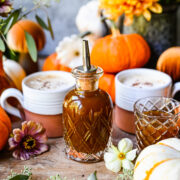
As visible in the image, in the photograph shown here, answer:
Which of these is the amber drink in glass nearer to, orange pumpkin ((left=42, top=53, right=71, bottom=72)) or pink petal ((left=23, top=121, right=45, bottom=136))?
pink petal ((left=23, top=121, right=45, bottom=136))

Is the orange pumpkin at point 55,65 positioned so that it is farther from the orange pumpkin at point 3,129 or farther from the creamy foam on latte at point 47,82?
the orange pumpkin at point 3,129

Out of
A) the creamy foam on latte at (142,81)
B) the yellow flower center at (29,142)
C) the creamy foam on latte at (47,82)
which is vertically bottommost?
the yellow flower center at (29,142)

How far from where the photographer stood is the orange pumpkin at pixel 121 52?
0.99 metres

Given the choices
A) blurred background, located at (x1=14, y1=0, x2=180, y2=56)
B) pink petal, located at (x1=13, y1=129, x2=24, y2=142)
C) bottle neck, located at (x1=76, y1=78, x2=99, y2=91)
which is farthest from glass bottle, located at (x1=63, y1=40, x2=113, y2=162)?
blurred background, located at (x1=14, y1=0, x2=180, y2=56)

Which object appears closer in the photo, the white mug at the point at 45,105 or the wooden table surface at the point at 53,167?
the wooden table surface at the point at 53,167

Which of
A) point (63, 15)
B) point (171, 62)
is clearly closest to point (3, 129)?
point (171, 62)

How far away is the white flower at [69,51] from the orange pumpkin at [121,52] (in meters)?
0.13

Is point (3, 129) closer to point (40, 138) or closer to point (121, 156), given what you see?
point (40, 138)

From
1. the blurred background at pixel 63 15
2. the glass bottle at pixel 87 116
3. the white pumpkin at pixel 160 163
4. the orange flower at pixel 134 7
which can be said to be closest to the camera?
the white pumpkin at pixel 160 163

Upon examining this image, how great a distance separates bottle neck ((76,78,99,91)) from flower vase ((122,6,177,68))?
461mm

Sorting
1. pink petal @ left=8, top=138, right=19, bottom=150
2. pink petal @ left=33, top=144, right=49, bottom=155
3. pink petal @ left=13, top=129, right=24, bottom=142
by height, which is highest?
pink petal @ left=13, top=129, right=24, bottom=142

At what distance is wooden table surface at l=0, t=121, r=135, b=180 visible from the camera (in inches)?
27.1

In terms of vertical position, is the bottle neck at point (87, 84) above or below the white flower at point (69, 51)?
above

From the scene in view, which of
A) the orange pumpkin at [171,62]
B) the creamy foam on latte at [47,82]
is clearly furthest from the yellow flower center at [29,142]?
the orange pumpkin at [171,62]
